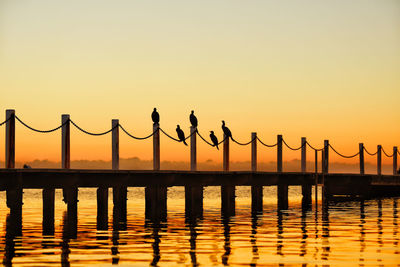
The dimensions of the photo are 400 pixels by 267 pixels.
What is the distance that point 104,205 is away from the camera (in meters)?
30.5

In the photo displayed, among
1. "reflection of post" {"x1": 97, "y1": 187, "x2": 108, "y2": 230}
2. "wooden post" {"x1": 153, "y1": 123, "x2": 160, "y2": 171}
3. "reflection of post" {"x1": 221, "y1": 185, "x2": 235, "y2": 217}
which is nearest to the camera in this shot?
"reflection of post" {"x1": 97, "y1": 187, "x2": 108, "y2": 230}

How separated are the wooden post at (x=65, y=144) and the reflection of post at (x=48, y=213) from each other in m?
0.95

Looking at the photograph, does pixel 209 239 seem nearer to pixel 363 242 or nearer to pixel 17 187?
pixel 363 242

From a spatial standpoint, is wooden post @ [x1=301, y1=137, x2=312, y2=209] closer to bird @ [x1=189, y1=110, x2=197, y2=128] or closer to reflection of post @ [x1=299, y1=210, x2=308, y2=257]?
bird @ [x1=189, y1=110, x2=197, y2=128]

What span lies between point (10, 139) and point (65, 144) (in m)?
2.21

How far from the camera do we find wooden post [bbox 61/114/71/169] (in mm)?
28297

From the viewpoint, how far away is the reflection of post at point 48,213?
88.0 ft

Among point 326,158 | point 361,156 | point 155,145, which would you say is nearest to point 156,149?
point 155,145

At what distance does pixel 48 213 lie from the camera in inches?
1099

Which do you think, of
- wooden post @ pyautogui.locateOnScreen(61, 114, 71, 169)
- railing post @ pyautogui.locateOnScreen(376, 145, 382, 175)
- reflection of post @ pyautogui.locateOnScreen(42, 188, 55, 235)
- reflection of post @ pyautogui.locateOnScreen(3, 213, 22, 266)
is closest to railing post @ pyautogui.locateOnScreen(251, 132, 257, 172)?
reflection of post @ pyautogui.locateOnScreen(3, 213, 22, 266)

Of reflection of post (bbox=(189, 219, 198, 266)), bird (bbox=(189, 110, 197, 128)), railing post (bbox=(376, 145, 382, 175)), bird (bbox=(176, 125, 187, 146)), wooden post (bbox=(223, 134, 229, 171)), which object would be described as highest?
bird (bbox=(189, 110, 197, 128))

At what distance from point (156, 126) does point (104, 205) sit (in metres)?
3.68

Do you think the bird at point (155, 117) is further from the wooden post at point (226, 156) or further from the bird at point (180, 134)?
the wooden post at point (226, 156)

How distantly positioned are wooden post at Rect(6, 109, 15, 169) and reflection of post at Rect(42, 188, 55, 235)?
2142 mm
